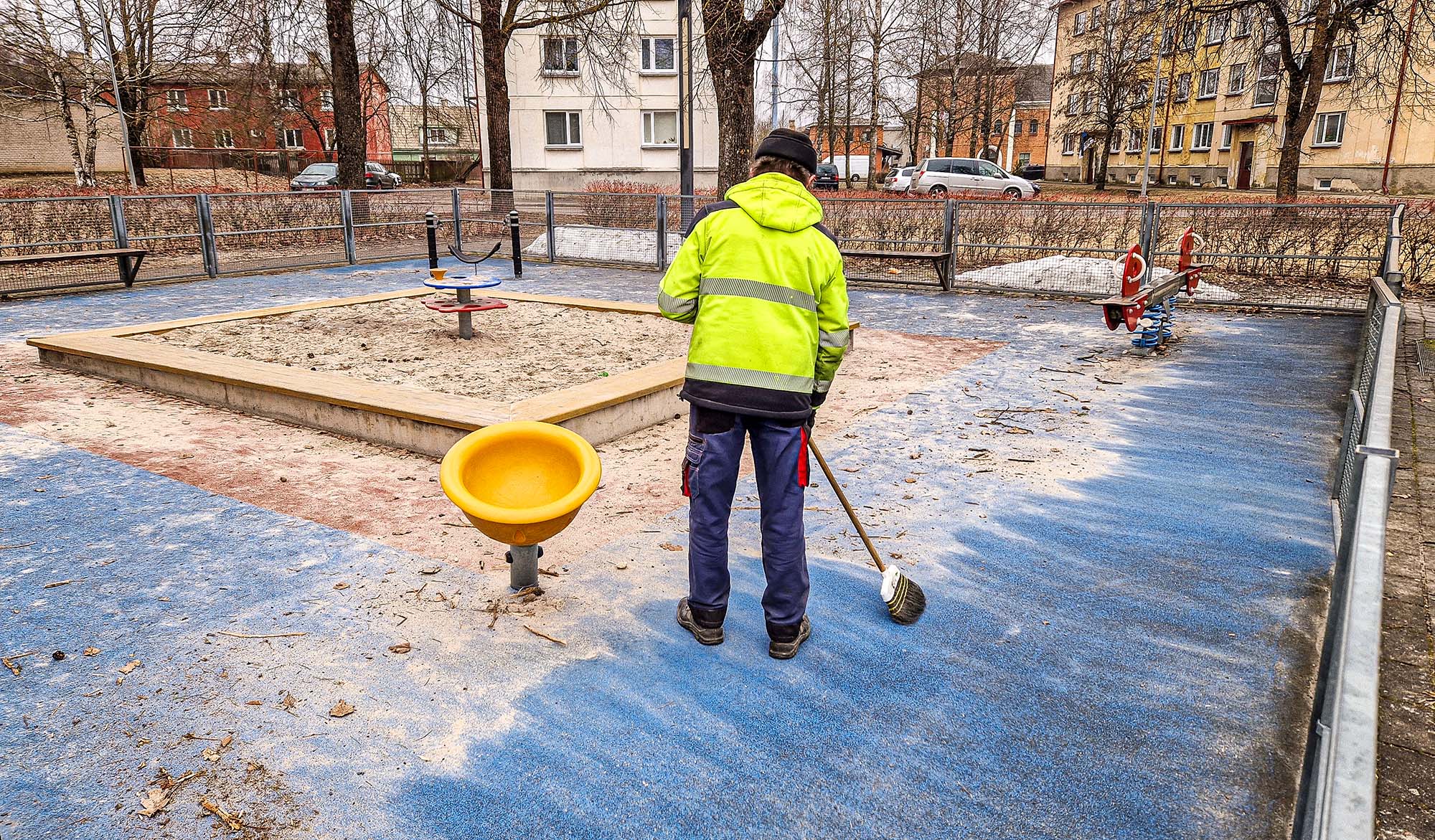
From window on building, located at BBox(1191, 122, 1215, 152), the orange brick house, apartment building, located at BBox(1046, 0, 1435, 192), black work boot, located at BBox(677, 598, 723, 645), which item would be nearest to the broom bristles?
black work boot, located at BBox(677, 598, 723, 645)

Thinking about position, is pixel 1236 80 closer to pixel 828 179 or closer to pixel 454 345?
pixel 828 179

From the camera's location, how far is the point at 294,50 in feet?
68.7

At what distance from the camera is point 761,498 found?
10.9 feet

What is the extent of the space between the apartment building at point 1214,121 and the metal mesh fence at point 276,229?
1961 centimetres

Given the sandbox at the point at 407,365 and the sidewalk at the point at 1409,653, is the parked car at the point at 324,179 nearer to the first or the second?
the sandbox at the point at 407,365

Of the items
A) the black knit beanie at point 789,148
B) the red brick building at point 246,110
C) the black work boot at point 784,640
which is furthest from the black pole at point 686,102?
the red brick building at point 246,110

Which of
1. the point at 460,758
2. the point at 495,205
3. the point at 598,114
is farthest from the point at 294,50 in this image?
the point at 460,758

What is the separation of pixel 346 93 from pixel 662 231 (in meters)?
8.26

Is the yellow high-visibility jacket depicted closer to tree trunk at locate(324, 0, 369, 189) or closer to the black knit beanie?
the black knit beanie

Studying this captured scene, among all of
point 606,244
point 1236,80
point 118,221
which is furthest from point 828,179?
point 118,221

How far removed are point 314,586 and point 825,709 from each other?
7.36 feet

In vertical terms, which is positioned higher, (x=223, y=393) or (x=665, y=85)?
(x=665, y=85)

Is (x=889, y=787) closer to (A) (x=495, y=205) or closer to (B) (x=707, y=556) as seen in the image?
(B) (x=707, y=556)

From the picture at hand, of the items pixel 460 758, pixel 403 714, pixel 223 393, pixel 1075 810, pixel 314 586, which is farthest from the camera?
pixel 223 393
